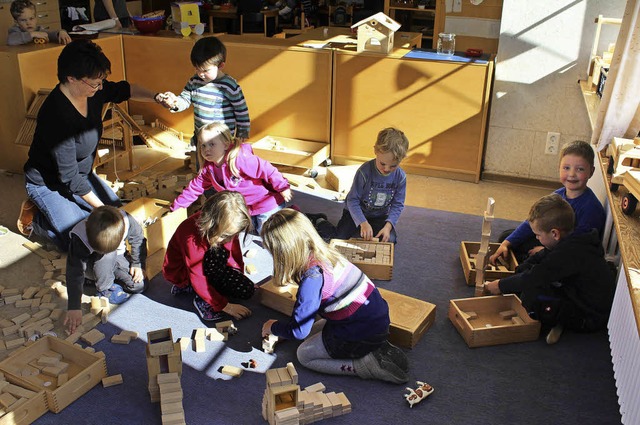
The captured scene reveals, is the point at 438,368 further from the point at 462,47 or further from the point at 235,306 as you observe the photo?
the point at 462,47

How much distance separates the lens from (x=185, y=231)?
12.9ft

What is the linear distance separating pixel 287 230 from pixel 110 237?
1184 mm

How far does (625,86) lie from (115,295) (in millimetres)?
3447

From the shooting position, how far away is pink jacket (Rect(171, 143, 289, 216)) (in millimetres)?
4664

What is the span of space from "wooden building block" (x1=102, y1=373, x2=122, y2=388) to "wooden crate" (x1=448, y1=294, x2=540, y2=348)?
1901 mm

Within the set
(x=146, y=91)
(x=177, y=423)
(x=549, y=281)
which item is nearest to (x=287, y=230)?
(x=177, y=423)

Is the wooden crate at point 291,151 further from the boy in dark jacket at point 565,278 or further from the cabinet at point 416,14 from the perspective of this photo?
the cabinet at point 416,14

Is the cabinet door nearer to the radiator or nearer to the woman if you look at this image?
the woman

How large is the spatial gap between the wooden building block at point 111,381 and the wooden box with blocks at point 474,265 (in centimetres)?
224

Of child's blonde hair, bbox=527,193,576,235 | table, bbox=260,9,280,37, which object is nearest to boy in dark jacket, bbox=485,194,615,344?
child's blonde hair, bbox=527,193,576,235

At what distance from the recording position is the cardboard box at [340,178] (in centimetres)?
578

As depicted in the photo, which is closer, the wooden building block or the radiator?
the radiator

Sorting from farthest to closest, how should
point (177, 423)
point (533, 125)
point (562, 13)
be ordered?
1. point (533, 125)
2. point (562, 13)
3. point (177, 423)

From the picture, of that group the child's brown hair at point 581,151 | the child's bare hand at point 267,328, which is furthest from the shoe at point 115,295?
the child's brown hair at point 581,151
